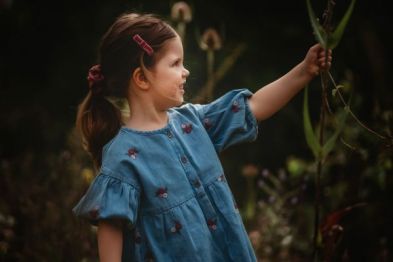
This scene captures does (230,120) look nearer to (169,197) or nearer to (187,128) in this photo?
Answer: (187,128)

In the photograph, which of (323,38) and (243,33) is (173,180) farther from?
(243,33)

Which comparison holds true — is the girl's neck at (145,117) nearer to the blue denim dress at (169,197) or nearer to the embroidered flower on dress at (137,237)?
the blue denim dress at (169,197)

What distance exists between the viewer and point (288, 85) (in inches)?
84.0

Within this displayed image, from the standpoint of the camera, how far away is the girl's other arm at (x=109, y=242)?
6.81ft

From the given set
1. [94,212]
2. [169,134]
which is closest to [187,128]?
[169,134]

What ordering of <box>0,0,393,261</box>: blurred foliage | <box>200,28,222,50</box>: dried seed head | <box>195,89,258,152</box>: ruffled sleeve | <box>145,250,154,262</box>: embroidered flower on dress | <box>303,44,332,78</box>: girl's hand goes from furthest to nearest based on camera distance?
1. <box>0,0,393,261</box>: blurred foliage
2. <box>200,28,222,50</box>: dried seed head
3. <box>195,89,258,152</box>: ruffled sleeve
4. <box>145,250,154,262</box>: embroidered flower on dress
5. <box>303,44,332,78</box>: girl's hand

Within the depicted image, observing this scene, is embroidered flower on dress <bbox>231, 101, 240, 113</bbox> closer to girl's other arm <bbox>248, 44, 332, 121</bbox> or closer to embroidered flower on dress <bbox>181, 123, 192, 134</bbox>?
girl's other arm <bbox>248, 44, 332, 121</bbox>

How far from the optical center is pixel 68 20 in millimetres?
5266

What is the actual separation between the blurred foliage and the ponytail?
364mm

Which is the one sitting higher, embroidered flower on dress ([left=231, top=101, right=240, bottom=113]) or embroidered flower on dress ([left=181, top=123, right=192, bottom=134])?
embroidered flower on dress ([left=231, top=101, right=240, bottom=113])

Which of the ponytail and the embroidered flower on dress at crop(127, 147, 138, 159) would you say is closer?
the embroidered flower on dress at crop(127, 147, 138, 159)

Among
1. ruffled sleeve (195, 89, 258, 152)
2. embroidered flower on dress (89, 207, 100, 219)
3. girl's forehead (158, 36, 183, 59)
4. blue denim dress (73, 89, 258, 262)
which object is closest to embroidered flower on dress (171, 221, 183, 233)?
blue denim dress (73, 89, 258, 262)

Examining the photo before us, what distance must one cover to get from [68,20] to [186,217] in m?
3.55

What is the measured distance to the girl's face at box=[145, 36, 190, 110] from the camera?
7.04 ft
